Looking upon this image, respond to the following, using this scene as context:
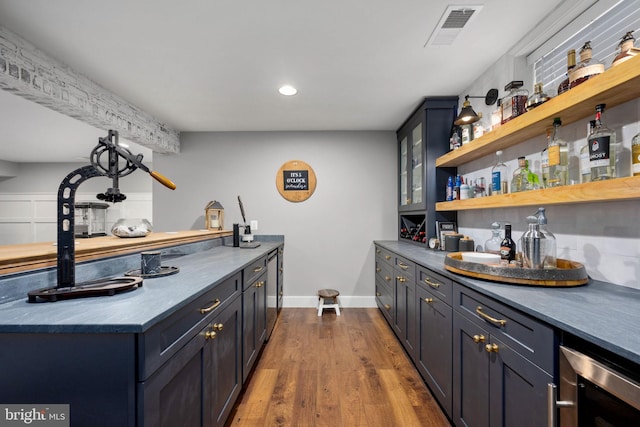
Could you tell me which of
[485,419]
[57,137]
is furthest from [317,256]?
[57,137]

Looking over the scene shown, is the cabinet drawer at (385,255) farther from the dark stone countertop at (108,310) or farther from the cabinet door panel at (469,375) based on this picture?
the dark stone countertop at (108,310)

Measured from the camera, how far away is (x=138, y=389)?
30.3 inches

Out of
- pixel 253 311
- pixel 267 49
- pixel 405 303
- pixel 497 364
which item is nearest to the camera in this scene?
pixel 497 364

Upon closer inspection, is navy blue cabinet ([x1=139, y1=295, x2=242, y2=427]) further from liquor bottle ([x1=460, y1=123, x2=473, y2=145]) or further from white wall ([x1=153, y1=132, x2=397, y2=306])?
liquor bottle ([x1=460, y1=123, x2=473, y2=145])

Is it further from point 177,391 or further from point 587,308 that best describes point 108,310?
point 587,308

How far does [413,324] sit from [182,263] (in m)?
1.73

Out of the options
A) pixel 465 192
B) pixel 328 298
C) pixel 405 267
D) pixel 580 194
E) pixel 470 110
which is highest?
pixel 470 110

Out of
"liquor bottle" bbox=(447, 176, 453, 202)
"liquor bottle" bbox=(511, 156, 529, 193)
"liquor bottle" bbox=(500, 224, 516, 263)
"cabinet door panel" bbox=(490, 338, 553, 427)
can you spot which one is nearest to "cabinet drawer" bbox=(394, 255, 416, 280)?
"liquor bottle" bbox=(500, 224, 516, 263)

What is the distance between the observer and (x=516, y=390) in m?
1.00

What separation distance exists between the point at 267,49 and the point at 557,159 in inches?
73.8

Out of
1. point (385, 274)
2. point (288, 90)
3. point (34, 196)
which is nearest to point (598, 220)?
point (385, 274)

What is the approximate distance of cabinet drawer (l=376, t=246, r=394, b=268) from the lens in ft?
9.32

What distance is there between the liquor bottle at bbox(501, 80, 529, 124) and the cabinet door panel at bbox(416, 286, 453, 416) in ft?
4.10

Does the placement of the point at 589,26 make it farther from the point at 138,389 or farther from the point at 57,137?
the point at 57,137
